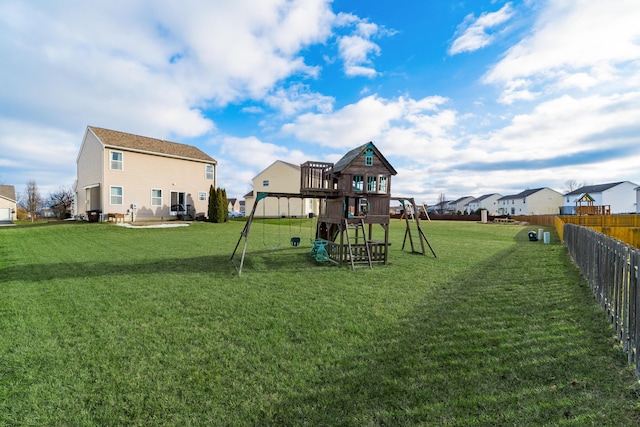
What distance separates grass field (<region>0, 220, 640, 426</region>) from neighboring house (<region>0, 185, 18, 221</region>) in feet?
152

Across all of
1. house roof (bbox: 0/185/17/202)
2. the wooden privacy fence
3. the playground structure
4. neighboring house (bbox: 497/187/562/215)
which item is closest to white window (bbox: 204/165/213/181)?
the playground structure

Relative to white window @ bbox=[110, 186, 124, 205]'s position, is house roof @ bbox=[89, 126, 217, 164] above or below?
above

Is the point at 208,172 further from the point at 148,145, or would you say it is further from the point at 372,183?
the point at 372,183

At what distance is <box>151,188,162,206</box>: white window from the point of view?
26312mm

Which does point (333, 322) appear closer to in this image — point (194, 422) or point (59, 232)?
point (194, 422)

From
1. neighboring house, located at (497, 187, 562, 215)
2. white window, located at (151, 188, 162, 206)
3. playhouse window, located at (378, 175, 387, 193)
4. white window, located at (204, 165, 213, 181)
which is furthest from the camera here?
neighboring house, located at (497, 187, 562, 215)

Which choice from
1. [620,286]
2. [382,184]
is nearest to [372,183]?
[382,184]

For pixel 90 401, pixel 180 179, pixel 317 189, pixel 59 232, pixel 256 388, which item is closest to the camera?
pixel 90 401

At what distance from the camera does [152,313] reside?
565 cm

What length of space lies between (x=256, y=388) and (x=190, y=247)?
39.9 feet

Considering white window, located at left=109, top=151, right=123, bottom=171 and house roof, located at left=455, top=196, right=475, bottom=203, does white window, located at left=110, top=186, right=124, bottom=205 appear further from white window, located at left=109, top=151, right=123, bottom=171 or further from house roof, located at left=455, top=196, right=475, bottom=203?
house roof, located at left=455, top=196, right=475, bottom=203

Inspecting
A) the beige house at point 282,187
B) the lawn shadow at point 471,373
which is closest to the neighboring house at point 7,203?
the beige house at point 282,187

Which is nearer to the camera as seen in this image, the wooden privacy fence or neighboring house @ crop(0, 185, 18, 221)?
the wooden privacy fence

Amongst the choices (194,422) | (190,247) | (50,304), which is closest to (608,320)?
(194,422)
